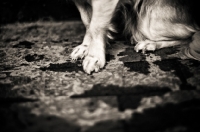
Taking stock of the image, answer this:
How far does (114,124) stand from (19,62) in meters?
→ 1.05

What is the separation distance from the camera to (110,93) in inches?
46.3

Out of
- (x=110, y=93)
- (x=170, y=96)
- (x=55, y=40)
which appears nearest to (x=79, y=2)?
(x=55, y=40)

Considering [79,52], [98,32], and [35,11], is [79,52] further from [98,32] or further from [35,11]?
[35,11]

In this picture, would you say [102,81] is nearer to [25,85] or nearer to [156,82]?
[156,82]

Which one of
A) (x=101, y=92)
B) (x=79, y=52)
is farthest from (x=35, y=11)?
(x=101, y=92)

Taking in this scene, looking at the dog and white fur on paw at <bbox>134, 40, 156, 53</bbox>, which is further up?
the dog

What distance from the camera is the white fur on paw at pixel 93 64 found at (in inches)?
55.3

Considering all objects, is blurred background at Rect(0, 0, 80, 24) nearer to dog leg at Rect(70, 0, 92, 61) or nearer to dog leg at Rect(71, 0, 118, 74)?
dog leg at Rect(70, 0, 92, 61)

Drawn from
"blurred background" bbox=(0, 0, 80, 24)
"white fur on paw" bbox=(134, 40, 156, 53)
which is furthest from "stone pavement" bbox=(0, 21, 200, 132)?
"blurred background" bbox=(0, 0, 80, 24)

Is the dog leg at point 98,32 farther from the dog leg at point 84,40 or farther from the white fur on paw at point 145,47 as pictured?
the white fur on paw at point 145,47

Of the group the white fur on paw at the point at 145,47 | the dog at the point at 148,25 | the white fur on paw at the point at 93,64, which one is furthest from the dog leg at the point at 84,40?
the white fur on paw at the point at 145,47

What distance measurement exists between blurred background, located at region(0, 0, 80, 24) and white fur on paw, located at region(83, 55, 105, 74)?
3.66 feet

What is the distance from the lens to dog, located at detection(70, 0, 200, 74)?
1478mm

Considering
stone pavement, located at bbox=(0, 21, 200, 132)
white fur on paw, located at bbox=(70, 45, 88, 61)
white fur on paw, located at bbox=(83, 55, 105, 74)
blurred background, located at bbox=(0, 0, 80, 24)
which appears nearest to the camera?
stone pavement, located at bbox=(0, 21, 200, 132)
